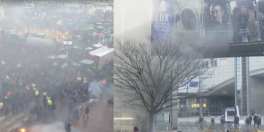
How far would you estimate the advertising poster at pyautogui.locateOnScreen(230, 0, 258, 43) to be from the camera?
35.6m

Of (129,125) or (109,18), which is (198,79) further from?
(109,18)

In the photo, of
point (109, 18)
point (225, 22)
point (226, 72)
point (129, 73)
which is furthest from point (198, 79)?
point (109, 18)

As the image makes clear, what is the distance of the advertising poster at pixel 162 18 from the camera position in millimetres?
31734

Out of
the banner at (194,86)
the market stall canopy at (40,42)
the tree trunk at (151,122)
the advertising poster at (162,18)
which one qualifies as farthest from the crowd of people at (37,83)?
the banner at (194,86)

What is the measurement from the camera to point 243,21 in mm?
35875

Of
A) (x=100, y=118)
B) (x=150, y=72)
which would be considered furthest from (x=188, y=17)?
(x=100, y=118)

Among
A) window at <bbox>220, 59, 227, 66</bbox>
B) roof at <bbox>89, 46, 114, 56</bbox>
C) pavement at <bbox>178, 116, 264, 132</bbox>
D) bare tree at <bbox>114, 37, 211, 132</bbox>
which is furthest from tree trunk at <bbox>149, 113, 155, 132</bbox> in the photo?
window at <bbox>220, 59, 227, 66</bbox>

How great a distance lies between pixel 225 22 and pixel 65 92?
1508 cm

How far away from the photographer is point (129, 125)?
100ft

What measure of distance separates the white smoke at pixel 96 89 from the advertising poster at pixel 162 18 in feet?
18.7

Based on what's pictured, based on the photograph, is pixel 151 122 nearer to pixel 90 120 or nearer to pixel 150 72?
pixel 150 72

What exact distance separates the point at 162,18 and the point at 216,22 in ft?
19.3

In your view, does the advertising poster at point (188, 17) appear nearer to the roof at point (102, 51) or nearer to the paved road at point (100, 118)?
the roof at point (102, 51)

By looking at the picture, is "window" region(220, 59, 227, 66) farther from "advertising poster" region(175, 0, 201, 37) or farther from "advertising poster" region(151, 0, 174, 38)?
"advertising poster" region(151, 0, 174, 38)
